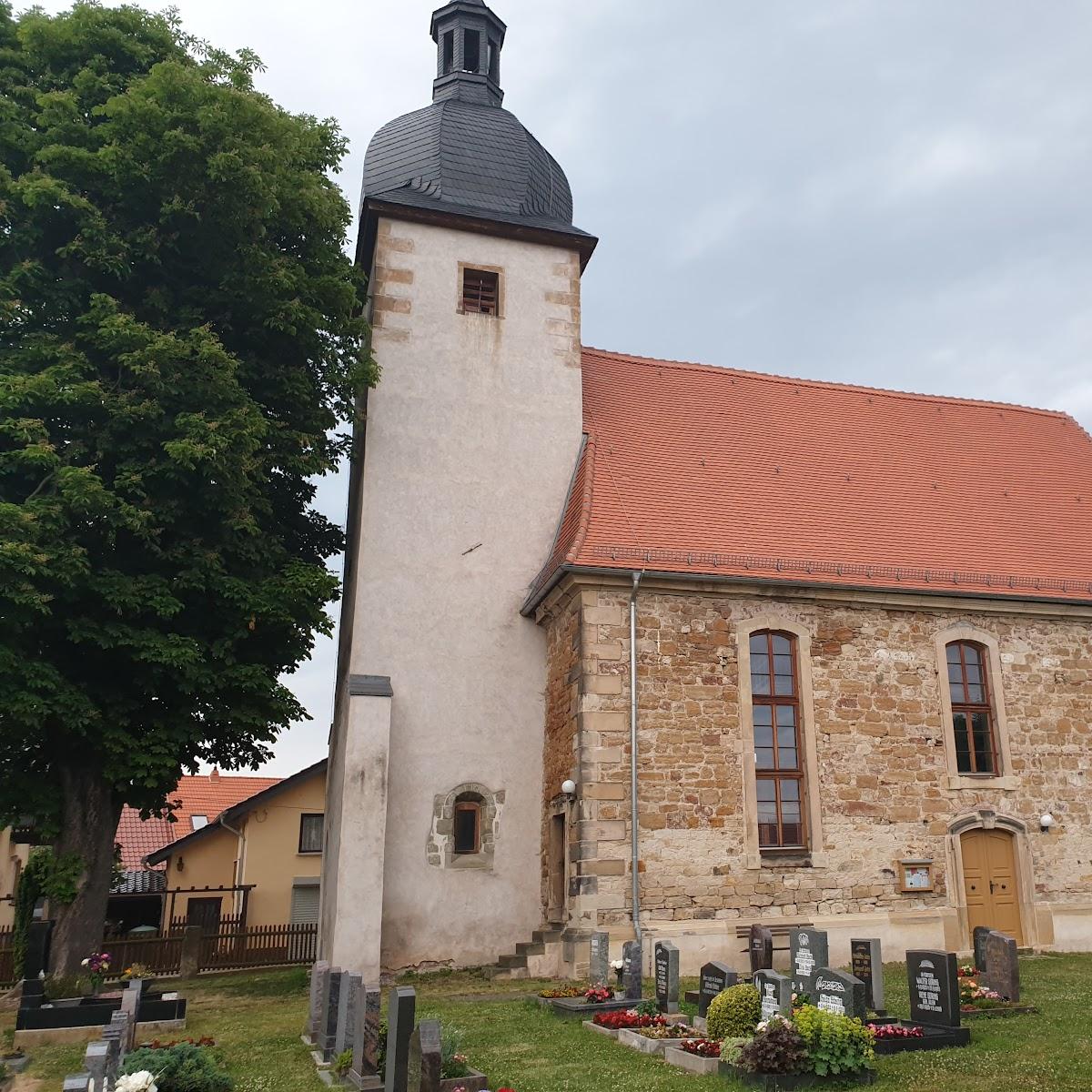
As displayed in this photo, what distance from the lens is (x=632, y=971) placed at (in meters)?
10.6

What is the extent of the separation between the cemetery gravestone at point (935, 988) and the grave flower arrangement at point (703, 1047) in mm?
1958

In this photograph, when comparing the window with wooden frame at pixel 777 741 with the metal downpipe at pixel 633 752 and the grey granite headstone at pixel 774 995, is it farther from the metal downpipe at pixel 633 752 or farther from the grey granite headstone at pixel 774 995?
the grey granite headstone at pixel 774 995

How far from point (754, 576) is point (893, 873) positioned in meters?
4.44

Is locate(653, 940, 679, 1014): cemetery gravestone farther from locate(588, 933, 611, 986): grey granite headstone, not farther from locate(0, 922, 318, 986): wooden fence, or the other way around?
locate(0, 922, 318, 986): wooden fence

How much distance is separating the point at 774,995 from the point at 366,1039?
308 centimetres

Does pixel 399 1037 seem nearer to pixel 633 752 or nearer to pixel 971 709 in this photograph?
pixel 633 752

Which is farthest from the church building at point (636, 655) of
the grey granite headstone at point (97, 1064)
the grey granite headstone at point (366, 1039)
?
the grey granite headstone at point (97, 1064)

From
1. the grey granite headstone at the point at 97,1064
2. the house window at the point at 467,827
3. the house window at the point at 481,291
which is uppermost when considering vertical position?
the house window at the point at 481,291

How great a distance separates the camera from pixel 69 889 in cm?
1225

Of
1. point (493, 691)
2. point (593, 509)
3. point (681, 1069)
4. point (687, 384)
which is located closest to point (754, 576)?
point (593, 509)

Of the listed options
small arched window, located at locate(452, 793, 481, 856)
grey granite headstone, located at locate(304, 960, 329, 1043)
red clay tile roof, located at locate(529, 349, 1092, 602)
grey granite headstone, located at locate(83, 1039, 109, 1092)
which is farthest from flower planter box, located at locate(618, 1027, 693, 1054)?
red clay tile roof, located at locate(529, 349, 1092, 602)

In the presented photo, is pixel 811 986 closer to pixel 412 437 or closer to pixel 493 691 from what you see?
pixel 493 691

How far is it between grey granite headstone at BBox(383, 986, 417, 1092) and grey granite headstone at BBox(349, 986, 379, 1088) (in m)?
0.55

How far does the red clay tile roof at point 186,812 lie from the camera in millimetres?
29906
